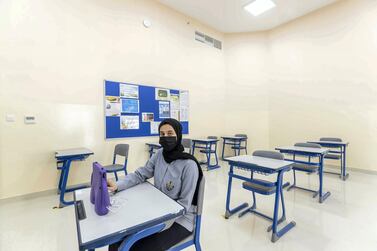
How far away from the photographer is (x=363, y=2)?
4.11m

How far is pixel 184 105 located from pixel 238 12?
2.77 metres

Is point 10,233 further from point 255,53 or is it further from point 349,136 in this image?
point 255,53

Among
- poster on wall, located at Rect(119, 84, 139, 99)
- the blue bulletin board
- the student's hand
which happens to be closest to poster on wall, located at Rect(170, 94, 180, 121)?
the blue bulletin board

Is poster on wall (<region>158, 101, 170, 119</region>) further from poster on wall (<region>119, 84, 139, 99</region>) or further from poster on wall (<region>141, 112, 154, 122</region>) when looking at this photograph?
poster on wall (<region>119, 84, 139, 99</region>)

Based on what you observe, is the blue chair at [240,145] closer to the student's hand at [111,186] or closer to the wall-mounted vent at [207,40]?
the wall-mounted vent at [207,40]

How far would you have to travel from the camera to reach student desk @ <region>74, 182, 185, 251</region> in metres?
0.85

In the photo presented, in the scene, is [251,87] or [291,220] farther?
[251,87]

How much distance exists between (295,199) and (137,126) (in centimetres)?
323

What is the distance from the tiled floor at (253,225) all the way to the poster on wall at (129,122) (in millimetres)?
1676

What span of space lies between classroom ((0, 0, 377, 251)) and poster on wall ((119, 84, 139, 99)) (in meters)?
0.03

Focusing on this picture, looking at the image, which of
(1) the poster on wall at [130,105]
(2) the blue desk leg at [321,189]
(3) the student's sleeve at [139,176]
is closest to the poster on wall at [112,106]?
(1) the poster on wall at [130,105]

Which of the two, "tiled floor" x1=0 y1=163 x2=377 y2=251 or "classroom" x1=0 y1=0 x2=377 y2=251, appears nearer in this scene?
"classroom" x1=0 y1=0 x2=377 y2=251

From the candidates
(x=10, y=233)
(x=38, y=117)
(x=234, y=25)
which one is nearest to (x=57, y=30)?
(x=38, y=117)

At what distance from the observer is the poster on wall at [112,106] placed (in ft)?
12.2
